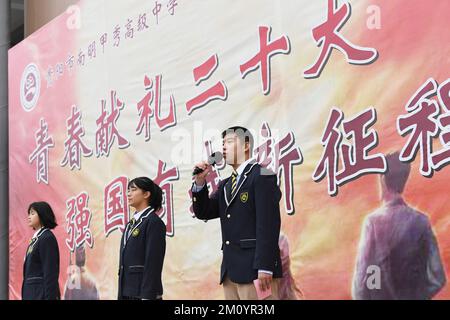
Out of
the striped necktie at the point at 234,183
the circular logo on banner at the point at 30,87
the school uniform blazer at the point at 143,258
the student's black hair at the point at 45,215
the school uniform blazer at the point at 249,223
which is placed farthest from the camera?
the circular logo on banner at the point at 30,87

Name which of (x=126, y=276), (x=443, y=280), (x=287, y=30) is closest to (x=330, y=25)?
(x=287, y=30)

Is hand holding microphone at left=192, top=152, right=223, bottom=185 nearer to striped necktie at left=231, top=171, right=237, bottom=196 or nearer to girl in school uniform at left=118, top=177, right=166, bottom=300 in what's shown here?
striped necktie at left=231, top=171, right=237, bottom=196

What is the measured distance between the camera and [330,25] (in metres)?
3.22

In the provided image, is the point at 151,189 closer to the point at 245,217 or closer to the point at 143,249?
the point at 143,249

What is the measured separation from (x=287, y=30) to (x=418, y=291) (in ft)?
4.54

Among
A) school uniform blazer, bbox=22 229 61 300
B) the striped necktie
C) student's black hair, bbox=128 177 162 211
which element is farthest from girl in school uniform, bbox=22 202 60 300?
→ the striped necktie

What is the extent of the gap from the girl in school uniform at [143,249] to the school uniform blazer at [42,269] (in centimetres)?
77

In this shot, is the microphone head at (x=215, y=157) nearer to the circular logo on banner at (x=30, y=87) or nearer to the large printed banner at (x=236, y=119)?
the large printed banner at (x=236, y=119)

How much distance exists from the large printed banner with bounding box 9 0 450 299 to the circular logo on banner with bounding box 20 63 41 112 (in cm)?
2

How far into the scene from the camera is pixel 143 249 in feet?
10.6

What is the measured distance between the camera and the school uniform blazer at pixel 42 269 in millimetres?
3896

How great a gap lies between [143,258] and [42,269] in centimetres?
104

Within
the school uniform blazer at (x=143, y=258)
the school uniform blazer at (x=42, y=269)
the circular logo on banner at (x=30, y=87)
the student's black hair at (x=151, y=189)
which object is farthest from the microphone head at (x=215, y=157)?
the circular logo on banner at (x=30, y=87)

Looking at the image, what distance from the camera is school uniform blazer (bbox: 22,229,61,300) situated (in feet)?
12.8
